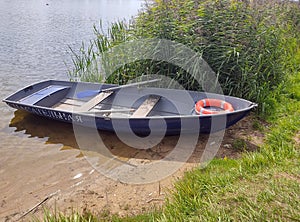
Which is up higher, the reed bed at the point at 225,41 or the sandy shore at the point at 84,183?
the reed bed at the point at 225,41

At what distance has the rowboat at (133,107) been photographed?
400 centimetres

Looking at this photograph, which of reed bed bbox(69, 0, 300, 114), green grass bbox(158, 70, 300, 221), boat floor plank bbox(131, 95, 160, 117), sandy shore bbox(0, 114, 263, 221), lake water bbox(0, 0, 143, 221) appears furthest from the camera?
reed bed bbox(69, 0, 300, 114)

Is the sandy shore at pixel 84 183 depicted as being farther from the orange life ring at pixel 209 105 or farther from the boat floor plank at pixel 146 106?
the boat floor plank at pixel 146 106

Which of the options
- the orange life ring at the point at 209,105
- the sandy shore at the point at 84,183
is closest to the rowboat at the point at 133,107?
the orange life ring at the point at 209,105

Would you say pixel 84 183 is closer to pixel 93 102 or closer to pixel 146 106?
pixel 146 106

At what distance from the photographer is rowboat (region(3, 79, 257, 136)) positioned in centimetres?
400

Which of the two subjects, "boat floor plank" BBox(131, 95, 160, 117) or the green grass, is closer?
the green grass

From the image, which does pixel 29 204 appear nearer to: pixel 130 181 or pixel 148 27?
pixel 130 181

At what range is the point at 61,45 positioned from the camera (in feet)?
→ 33.9

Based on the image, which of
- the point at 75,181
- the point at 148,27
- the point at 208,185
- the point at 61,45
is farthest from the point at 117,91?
the point at 61,45

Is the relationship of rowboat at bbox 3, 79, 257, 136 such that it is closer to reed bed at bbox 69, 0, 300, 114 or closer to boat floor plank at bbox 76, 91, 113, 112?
boat floor plank at bbox 76, 91, 113, 112

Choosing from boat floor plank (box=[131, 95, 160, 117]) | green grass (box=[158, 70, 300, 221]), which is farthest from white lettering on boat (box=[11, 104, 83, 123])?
green grass (box=[158, 70, 300, 221])

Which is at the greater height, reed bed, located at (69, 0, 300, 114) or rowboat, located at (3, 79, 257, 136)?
reed bed, located at (69, 0, 300, 114)

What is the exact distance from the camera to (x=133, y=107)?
5066 mm
